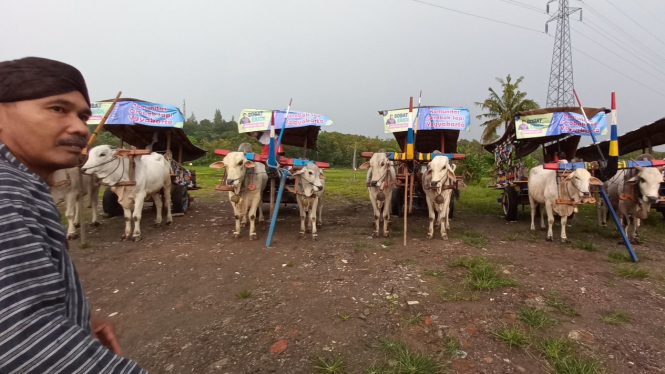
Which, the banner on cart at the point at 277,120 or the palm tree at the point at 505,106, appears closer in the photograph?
the banner on cart at the point at 277,120

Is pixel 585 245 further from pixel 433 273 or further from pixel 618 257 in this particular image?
pixel 433 273

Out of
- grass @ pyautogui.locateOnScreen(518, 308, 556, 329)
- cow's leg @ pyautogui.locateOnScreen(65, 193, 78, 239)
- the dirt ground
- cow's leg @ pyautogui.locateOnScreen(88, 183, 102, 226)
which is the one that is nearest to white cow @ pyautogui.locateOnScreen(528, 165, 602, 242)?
the dirt ground

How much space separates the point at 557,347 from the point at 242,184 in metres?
6.10

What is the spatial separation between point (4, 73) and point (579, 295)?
5.60 m

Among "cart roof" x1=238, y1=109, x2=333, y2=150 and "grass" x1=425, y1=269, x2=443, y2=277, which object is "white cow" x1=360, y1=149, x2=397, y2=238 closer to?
"cart roof" x1=238, y1=109, x2=333, y2=150

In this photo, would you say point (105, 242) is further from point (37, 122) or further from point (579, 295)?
point (579, 295)

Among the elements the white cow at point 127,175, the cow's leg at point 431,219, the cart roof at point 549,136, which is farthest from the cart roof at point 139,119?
the cart roof at point 549,136

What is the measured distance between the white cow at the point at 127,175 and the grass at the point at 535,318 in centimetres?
694

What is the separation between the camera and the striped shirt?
0.75 meters

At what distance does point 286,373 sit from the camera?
114 inches

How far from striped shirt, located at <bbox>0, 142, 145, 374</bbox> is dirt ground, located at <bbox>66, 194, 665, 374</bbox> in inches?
95.4

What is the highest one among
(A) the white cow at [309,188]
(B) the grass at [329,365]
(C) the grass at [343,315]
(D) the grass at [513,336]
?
(A) the white cow at [309,188]

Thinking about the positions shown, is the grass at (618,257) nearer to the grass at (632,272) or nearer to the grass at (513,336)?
the grass at (632,272)

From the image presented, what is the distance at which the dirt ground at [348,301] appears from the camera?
123 inches
